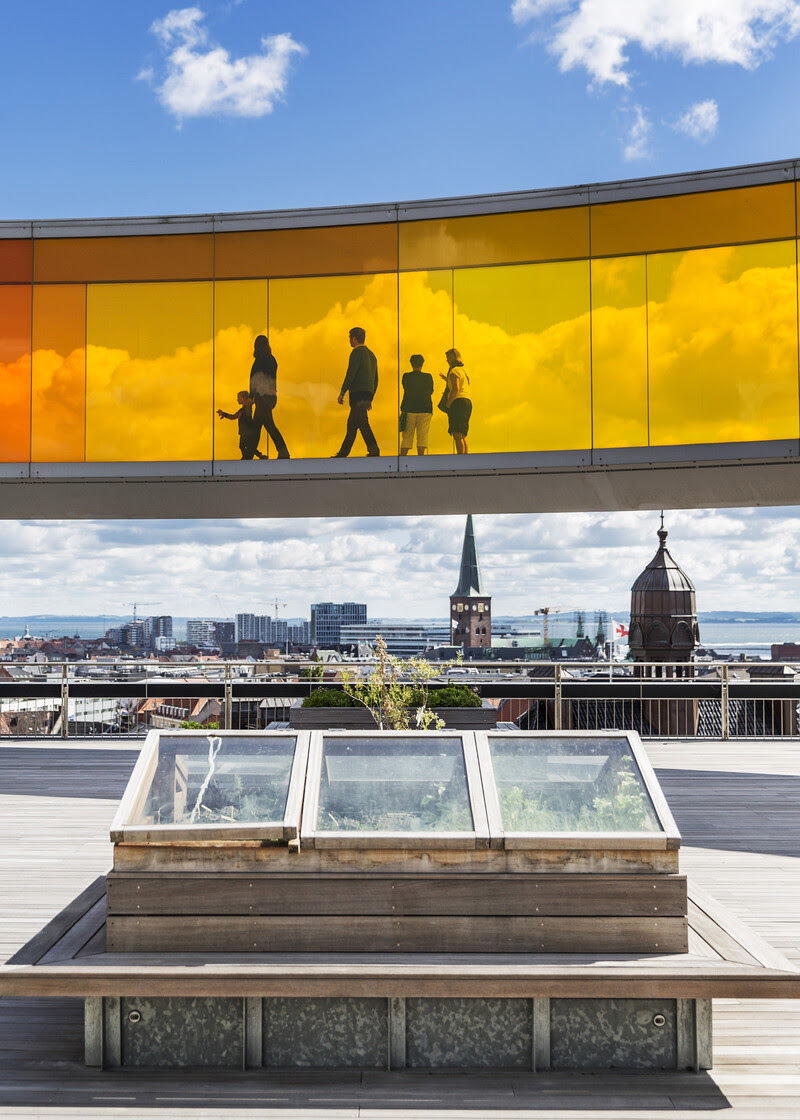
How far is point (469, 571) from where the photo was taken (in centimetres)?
15450

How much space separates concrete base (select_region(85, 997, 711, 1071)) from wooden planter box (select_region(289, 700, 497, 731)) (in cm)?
470

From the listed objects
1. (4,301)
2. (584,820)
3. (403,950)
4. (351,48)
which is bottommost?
(403,950)

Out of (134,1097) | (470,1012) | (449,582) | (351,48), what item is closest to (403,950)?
(470,1012)

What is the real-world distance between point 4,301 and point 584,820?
897 centimetres

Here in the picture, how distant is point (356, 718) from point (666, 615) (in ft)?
151

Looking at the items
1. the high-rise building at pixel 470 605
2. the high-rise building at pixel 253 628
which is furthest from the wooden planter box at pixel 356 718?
the high-rise building at pixel 470 605

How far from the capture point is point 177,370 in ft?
32.3

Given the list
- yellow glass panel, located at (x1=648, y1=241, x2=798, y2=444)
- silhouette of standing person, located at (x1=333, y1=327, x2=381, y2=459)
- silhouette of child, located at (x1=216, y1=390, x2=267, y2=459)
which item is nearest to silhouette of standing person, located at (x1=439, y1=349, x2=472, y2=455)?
silhouette of standing person, located at (x1=333, y1=327, x2=381, y2=459)

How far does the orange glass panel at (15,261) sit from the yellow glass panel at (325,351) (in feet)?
9.00

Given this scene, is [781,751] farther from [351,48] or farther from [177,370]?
[351,48]

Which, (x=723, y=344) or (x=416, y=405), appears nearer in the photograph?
(x=723, y=344)

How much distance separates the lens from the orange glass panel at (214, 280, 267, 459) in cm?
973

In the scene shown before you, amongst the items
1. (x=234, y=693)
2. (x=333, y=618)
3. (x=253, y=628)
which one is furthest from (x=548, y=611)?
(x=234, y=693)

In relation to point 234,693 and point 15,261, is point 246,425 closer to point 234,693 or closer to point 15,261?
point 15,261
